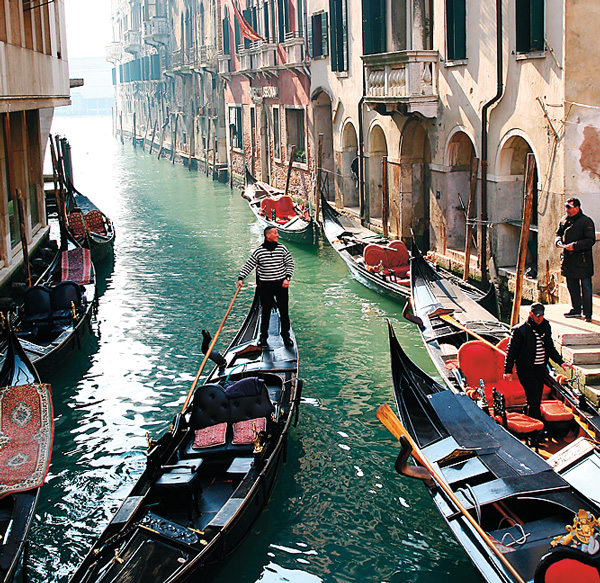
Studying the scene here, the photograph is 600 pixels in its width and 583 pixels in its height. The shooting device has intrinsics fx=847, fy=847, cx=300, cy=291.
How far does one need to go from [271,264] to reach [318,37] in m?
9.09

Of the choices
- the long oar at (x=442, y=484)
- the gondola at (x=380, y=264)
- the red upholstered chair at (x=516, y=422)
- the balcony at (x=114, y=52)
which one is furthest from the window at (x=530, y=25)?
the balcony at (x=114, y=52)

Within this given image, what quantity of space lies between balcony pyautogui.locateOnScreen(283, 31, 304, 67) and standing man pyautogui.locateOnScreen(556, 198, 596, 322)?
10.1m

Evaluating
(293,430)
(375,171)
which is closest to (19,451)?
(293,430)

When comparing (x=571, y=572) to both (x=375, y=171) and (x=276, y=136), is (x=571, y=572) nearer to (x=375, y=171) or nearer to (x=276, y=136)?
(x=375, y=171)

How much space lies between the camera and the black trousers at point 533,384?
16.8 feet

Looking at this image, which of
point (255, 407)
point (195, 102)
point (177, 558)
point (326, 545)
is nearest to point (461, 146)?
point (255, 407)

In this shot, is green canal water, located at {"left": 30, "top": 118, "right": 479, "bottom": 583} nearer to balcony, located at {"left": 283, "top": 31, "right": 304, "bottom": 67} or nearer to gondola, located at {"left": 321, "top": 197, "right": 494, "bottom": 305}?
gondola, located at {"left": 321, "top": 197, "right": 494, "bottom": 305}

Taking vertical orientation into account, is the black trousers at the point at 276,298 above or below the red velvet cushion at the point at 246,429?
above

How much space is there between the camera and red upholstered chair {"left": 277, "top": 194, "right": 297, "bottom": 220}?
1455 centimetres

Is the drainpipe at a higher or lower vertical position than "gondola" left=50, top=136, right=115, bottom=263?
higher

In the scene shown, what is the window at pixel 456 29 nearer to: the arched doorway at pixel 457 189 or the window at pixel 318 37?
the arched doorway at pixel 457 189

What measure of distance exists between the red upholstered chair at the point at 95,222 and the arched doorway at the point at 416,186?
4.78 m

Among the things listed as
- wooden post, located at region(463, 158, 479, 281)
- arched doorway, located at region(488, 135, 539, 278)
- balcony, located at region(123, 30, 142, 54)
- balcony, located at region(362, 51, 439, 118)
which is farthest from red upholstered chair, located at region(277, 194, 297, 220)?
balcony, located at region(123, 30, 142, 54)

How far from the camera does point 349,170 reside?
14352 millimetres
